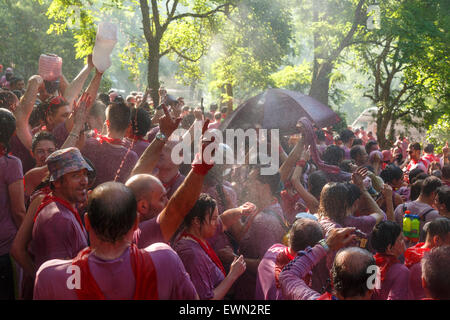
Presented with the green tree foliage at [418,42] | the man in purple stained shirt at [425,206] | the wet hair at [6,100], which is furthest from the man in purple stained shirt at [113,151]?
the green tree foliage at [418,42]

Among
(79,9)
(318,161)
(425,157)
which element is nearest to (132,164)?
(318,161)

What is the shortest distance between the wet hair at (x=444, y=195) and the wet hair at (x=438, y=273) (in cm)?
223

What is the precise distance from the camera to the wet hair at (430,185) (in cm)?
493

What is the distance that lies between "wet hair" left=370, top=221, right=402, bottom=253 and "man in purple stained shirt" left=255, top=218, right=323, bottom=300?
64 centimetres

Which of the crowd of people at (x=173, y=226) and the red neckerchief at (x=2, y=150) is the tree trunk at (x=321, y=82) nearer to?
the crowd of people at (x=173, y=226)

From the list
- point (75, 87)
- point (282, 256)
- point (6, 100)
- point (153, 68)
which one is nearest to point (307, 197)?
point (282, 256)

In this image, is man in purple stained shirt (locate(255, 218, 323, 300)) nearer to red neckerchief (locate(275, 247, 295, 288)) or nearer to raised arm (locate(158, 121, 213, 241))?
red neckerchief (locate(275, 247, 295, 288))

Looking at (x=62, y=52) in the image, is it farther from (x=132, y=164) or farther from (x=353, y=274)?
(x=353, y=274)

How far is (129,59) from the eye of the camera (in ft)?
53.8

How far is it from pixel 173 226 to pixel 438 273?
5.19 feet

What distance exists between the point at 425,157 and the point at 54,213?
8483 millimetres

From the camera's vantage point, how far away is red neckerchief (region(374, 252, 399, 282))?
132 inches

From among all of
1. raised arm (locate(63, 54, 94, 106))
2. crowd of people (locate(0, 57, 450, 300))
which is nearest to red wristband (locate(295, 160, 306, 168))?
crowd of people (locate(0, 57, 450, 300))

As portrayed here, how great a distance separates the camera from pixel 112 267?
82.3 inches
